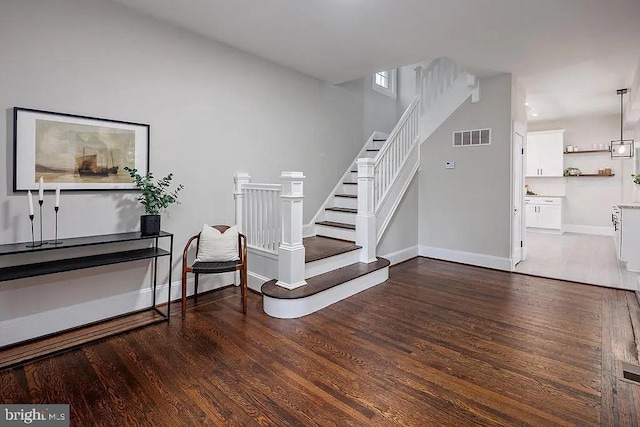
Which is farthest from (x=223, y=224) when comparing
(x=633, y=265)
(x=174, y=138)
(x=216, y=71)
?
(x=633, y=265)

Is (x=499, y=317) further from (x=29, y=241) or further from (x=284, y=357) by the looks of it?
(x=29, y=241)

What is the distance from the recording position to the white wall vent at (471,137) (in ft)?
16.1

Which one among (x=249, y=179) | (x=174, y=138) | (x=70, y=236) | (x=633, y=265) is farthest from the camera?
(x=633, y=265)

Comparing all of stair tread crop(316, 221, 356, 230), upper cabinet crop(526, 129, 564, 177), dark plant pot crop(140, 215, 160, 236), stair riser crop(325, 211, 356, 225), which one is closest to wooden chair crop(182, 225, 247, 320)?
dark plant pot crop(140, 215, 160, 236)

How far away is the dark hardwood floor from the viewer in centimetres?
187

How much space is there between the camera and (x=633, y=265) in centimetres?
455

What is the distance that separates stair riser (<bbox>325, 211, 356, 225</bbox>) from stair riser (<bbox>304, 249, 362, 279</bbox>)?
684mm

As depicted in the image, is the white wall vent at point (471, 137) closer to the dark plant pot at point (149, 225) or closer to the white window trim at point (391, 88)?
the white window trim at point (391, 88)

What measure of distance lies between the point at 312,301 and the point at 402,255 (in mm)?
2474

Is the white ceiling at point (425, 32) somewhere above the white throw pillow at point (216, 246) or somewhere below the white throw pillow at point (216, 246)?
above

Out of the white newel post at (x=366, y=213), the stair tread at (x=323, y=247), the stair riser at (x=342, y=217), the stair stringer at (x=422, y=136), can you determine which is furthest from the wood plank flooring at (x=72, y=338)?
the stair stringer at (x=422, y=136)

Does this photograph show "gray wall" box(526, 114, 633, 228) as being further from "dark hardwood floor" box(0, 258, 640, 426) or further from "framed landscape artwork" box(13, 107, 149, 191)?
"framed landscape artwork" box(13, 107, 149, 191)

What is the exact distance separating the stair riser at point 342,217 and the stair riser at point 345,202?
232 mm

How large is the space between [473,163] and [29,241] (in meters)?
5.23
